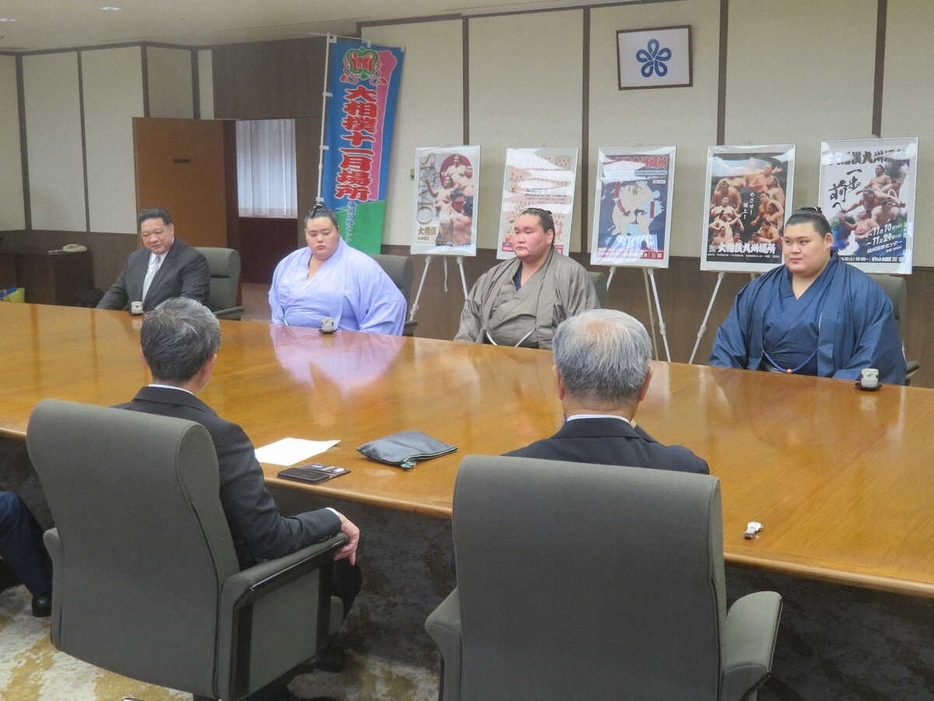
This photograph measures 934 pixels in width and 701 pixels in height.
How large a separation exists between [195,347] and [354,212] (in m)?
5.67

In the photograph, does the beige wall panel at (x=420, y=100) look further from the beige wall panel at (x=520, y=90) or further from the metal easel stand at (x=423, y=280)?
the metal easel stand at (x=423, y=280)

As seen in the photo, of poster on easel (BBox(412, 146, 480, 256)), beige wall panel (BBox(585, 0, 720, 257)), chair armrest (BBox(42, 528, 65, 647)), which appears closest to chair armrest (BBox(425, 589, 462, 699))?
chair armrest (BBox(42, 528, 65, 647))

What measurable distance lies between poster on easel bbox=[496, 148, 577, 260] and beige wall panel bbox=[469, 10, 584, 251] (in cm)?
30

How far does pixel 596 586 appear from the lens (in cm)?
154

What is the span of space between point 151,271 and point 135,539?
399cm

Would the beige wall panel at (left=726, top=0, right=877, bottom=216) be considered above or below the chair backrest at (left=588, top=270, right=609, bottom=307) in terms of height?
above

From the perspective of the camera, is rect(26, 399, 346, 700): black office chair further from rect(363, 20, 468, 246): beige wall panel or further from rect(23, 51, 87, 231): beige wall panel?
rect(23, 51, 87, 231): beige wall panel

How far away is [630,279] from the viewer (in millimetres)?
7012

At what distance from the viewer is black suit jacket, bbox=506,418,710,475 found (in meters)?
1.78

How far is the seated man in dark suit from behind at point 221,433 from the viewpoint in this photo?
2.03 meters

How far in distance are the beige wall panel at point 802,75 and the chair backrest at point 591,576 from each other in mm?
5231

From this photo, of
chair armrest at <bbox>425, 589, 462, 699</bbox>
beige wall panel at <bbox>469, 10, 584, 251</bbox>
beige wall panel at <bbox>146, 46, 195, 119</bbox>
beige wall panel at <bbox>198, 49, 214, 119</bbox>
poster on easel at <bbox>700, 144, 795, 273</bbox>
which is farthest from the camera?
beige wall panel at <bbox>198, 49, 214, 119</bbox>

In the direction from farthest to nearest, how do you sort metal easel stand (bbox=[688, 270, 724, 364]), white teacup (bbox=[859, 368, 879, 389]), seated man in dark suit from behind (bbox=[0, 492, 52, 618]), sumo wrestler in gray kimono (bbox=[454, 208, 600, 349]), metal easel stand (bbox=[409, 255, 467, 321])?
metal easel stand (bbox=[409, 255, 467, 321])
metal easel stand (bbox=[688, 270, 724, 364])
sumo wrestler in gray kimono (bbox=[454, 208, 600, 349])
white teacup (bbox=[859, 368, 879, 389])
seated man in dark suit from behind (bbox=[0, 492, 52, 618])

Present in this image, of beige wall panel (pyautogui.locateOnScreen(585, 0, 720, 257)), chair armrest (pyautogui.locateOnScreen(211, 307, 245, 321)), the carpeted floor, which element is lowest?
the carpeted floor
